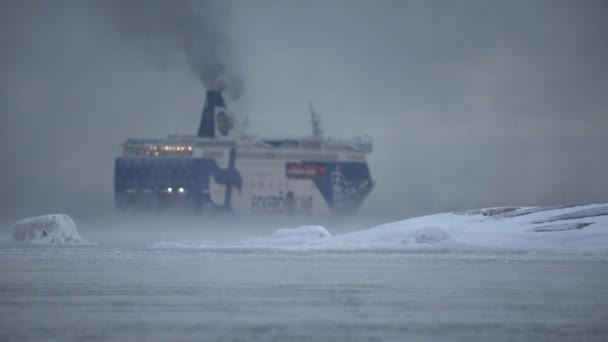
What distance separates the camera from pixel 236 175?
85.4m

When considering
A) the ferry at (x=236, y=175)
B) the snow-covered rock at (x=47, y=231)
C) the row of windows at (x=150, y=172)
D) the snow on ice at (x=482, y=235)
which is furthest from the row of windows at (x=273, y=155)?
the snow-covered rock at (x=47, y=231)

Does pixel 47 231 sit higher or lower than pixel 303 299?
higher

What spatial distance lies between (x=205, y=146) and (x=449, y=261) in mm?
67156

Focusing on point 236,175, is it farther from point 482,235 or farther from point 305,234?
point 482,235

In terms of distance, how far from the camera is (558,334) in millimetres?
9867

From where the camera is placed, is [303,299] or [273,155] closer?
[303,299]

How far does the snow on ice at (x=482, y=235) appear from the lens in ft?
83.5

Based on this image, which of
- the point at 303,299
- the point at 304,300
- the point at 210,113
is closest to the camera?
the point at 304,300

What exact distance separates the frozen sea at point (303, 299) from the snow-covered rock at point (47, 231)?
33.4ft

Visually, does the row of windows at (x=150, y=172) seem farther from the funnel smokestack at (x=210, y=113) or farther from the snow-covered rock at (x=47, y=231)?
the snow-covered rock at (x=47, y=231)

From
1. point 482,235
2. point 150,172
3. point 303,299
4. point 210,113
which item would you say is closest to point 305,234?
point 482,235

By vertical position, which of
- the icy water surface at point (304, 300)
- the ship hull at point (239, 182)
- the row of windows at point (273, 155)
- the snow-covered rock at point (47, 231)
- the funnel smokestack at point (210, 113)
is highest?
the funnel smokestack at point (210, 113)

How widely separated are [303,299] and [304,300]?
118mm

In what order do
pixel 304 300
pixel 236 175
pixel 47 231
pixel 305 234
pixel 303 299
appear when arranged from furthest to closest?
pixel 236 175
pixel 305 234
pixel 47 231
pixel 303 299
pixel 304 300
